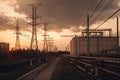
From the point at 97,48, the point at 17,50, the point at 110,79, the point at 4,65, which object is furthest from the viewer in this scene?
the point at 97,48

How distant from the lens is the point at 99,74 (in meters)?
17.8

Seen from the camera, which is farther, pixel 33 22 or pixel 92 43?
pixel 92 43

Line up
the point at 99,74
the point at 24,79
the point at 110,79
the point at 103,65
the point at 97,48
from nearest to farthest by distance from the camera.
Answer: the point at 110,79, the point at 103,65, the point at 99,74, the point at 24,79, the point at 97,48

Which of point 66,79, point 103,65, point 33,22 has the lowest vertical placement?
point 66,79

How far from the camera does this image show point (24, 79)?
75.6 feet

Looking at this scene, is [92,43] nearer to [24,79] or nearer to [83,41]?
[83,41]

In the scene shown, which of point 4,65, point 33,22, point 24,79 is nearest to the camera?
point 24,79

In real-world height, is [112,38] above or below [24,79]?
above

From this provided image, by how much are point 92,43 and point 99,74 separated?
3795 inches

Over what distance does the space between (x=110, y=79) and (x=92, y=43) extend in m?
100

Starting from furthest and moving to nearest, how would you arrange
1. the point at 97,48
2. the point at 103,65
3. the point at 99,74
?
1. the point at 97,48
2. the point at 99,74
3. the point at 103,65

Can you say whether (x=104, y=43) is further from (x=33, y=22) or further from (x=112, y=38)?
(x=33, y=22)

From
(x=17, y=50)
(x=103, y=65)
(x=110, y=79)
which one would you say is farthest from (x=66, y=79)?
(x=17, y=50)

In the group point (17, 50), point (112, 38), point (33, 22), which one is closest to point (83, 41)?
point (112, 38)
